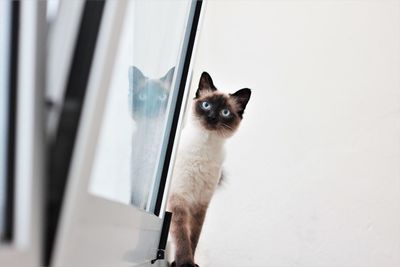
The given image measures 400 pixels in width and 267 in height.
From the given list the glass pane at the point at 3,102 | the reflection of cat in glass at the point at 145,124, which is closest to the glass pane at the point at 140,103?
the reflection of cat in glass at the point at 145,124

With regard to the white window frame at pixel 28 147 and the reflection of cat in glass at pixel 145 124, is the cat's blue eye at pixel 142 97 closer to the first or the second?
the reflection of cat in glass at pixel 145 124

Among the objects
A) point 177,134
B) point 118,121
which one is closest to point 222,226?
point 177,134

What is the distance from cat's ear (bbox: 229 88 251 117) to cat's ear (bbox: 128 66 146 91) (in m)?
0.55

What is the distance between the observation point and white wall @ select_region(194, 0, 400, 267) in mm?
1438

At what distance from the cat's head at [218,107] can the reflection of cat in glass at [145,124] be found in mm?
178

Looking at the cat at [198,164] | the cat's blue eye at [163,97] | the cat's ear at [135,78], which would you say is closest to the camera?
the cat's ear at [135,78]

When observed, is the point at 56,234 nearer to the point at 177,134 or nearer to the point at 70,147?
the point at 70,147

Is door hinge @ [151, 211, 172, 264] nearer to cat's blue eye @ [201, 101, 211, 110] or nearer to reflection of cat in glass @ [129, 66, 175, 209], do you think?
→ reflection of cat in glass @ [129, 66, 175, 209]

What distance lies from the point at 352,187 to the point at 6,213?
1271mm

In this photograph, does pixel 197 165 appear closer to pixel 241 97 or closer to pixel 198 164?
pixel 198 164

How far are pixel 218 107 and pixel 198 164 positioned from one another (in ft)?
0.64

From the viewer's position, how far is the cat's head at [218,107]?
140cm

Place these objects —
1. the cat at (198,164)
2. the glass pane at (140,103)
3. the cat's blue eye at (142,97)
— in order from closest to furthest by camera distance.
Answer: the glass pane at (140,103) → the cat's blue eye at (142,97) → the cat at (198,164)

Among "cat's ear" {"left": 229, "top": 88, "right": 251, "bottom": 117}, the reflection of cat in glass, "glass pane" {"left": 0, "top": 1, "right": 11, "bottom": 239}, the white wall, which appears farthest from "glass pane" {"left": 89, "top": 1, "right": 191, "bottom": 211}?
the white wall
